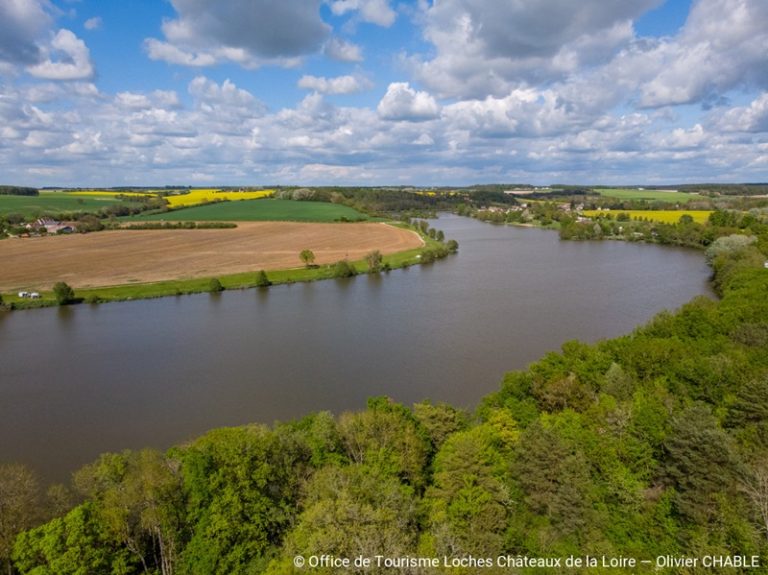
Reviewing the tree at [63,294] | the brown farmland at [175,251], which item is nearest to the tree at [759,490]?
the tree at [63,294]

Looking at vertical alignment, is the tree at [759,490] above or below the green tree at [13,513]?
above

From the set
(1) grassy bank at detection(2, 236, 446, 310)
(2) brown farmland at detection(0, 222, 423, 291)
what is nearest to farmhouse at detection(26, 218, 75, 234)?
(2) brown farmland at detection(0, 222, 423, 291)

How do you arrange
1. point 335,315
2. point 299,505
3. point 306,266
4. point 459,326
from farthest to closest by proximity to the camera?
point 306,266 → point 335,315 → point 459,326 → point 299,505

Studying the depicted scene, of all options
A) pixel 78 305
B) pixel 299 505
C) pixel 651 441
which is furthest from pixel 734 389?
pixel 78 305

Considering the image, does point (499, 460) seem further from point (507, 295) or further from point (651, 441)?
point (507, 295)

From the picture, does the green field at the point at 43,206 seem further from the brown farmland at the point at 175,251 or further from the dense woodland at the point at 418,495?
the dense woodland at the point at 418,495

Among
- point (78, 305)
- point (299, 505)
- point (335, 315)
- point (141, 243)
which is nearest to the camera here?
point (299, 505)
